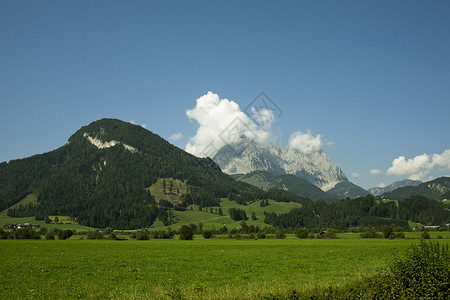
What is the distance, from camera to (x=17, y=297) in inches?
856

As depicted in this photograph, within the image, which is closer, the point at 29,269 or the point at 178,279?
the point at 178,279

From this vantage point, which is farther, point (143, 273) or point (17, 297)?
point (143, 273)

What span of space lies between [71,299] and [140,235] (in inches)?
5611

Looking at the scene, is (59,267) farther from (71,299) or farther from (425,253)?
(425,253)

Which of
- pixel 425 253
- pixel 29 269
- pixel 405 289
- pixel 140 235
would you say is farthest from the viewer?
pixel 140 235

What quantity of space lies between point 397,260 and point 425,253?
1386 mm

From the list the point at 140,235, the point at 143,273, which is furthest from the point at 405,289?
the point at 140,235

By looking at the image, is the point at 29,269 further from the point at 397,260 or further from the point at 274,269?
the point at 397,260

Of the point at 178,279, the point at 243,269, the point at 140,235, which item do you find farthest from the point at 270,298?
the point at 140,235

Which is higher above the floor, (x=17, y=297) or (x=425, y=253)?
(x=425, y=253)

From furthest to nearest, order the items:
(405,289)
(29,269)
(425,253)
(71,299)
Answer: (29,269), (71,299), (425,253), (405,289)

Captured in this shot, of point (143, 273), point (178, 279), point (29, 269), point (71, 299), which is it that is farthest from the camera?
point (29, 269)

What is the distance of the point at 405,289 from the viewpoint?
51.0 ft

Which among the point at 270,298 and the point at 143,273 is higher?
the point at 270,298
